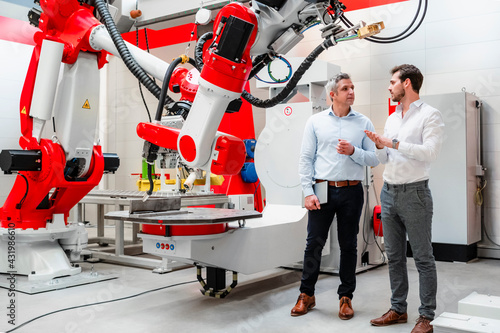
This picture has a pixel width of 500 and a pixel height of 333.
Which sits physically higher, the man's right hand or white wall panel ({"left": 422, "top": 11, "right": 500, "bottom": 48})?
white wall panel ({"left": 422, "top": 11, "right": 500, "bottom": 48})

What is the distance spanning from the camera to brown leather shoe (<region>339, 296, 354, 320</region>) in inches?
115

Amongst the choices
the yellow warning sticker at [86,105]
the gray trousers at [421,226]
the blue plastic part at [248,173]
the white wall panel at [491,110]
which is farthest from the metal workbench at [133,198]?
the white wall panel at [491,110]

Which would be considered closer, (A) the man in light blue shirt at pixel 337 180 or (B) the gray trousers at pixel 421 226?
(B) the gray trousers at pixel 421 226

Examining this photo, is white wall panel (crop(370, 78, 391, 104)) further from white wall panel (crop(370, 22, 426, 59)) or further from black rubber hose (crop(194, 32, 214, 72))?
black rubber hose (crop(194, 32, 214, 72))

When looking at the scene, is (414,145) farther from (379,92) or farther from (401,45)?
(401,45)

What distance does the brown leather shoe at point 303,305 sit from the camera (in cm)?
300

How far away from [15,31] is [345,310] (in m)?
6.14

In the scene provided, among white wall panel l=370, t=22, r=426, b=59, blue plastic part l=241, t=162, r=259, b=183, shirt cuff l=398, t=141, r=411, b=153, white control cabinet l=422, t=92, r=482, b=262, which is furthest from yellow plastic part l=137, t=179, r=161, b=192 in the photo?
shirt cuff l=398, t=141, r=411, b=153

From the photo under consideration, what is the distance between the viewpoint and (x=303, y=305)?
3018mm

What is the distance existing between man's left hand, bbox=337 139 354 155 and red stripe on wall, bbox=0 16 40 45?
541cm

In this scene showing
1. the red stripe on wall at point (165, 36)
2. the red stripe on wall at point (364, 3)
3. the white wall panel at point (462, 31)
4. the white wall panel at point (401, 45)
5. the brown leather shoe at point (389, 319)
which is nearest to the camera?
the brown leather shoe at point (389, 319)

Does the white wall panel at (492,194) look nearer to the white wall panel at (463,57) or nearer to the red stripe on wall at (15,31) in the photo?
the white wall panel at (463,57)

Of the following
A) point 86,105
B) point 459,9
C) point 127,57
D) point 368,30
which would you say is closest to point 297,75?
point 368,30

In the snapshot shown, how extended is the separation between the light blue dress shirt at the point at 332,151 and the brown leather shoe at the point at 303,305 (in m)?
0.68
